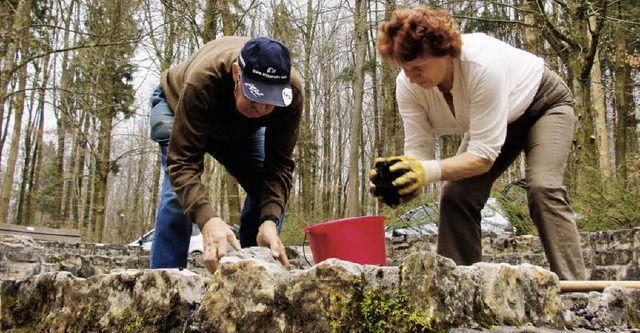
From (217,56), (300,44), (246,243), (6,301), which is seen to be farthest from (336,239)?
(300,44)

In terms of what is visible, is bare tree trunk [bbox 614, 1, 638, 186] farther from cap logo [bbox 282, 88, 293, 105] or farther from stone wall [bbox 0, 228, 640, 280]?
cap logo [bbox 282, 88, 293, 105]

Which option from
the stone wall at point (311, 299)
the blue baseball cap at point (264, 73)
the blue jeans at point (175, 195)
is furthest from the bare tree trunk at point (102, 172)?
the stone wall at point (311, 299)

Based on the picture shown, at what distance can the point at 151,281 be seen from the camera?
57.0 inches

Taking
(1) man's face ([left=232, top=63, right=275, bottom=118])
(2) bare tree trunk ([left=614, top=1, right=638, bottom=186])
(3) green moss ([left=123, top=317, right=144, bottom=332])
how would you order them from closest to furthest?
(3) green moss ([left=123, top=317, right=144, bottom=332])
(1) man's face ([left=232, top=63, right=275, bottom=118])
(2) bare tree trunk ([left=614, top=1, right=638, bottom=186])

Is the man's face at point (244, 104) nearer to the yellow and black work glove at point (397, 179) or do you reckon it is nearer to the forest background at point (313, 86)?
the yellow and black work glove at point (397, 179)

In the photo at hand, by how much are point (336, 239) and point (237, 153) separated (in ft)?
2.14

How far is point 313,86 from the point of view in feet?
51.6

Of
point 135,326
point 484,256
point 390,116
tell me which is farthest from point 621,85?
point 135,326

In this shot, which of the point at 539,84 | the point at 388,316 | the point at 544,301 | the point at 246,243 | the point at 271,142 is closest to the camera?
the point at 388,316

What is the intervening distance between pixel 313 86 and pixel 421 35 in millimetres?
14073

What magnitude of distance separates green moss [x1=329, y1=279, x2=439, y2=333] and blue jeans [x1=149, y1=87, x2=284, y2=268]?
1.34m

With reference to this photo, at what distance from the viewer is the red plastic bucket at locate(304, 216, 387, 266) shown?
2521 mm

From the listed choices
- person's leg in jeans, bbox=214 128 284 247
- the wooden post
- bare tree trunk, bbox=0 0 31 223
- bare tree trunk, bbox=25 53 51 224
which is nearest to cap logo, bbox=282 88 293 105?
person's leg in jeans, bbox=214 128 284 247

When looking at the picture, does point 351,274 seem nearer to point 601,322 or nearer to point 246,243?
point 601,322
